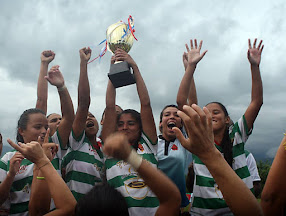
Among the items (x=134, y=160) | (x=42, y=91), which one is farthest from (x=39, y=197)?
(x=42, y=91)

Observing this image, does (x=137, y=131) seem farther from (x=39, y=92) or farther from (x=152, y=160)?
(x=39, y=92)

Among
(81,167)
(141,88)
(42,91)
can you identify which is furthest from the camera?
(42,91)

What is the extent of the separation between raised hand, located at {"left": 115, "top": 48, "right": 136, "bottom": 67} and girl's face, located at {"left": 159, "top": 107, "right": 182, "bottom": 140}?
2.82 ft

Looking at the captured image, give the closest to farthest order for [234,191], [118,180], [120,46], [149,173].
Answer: [234,191], [149,173], [118,180], [120,46]

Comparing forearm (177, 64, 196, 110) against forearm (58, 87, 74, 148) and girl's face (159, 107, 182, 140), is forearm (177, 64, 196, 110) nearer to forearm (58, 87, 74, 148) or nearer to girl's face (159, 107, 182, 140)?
girl's face (159, 107, 182, 140)

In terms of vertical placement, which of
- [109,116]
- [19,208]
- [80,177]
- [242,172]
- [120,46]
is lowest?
[19,208]

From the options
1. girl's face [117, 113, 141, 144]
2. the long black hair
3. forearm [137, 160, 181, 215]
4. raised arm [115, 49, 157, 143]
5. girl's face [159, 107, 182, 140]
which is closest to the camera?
forearm [137, 160, 181, 215]

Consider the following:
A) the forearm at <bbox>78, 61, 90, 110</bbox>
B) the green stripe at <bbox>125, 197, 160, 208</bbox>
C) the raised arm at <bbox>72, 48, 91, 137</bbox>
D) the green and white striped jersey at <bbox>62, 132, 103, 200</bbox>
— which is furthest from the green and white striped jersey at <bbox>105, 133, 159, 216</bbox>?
the forearm at <bbox>78, 61, 90, 110</bbox>

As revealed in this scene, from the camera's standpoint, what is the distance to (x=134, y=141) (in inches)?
123

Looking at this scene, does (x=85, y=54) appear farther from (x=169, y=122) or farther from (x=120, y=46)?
(x=169, y=122)

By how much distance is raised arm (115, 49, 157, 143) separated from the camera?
3057mm

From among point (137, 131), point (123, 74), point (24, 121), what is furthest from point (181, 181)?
point (24, 121)

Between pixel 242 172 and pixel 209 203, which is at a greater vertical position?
pixel 242 172

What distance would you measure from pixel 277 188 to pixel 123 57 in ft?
8.58
